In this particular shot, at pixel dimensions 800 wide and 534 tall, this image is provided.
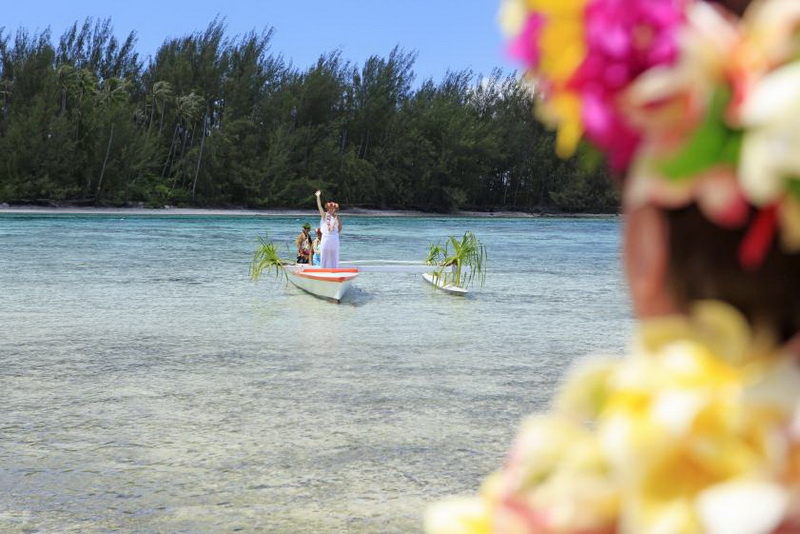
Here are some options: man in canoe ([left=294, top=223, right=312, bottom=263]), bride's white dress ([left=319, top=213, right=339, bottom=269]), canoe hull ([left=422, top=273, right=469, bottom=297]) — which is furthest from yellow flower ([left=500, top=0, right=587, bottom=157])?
man in canoe ([left=294, top=223, right=312, bottom=263])

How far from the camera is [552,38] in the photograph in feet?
2.39

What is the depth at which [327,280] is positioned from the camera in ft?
50.5

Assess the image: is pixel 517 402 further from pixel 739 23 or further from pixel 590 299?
pixel 590 299

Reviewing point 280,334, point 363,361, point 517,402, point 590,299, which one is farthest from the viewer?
point 590,299

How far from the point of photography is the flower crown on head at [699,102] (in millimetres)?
616

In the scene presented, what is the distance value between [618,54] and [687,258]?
14cm

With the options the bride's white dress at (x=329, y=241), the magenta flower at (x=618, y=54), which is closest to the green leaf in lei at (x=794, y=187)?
the magenta flower at (x=618, y=54)

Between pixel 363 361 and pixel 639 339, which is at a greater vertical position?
pixel 639 339

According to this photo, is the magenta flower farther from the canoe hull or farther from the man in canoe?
the man in canoe

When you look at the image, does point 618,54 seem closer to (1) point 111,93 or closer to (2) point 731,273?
(2) point 731,273

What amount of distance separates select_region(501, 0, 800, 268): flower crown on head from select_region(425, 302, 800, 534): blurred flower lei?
0.21 feet

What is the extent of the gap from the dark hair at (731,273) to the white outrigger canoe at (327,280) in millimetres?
14528

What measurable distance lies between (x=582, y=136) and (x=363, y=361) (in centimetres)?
916

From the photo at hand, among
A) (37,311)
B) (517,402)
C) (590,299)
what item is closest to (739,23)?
(517,402)
